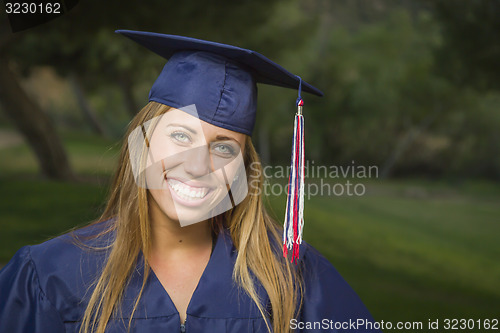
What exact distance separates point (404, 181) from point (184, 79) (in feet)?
14.1

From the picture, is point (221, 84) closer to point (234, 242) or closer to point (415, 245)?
point (234, 242)

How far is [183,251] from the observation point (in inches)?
67.2

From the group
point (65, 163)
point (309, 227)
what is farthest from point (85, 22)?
point (309, 227)

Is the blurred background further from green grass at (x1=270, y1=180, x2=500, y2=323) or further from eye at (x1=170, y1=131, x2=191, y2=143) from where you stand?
eye at (x1=170, y1=131, x2=191, y2=143)

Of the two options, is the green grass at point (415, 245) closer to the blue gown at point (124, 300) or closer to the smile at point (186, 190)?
the blue gown at point (124, 300)

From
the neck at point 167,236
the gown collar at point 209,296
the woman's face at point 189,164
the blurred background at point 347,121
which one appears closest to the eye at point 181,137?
the woman's face at point 189,164

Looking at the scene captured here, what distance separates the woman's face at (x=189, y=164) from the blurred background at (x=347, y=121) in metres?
2.86

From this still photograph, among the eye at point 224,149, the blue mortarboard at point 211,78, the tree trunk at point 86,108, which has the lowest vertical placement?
the eye at point 224,149

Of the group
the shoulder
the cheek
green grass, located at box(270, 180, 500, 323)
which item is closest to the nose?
the cheek

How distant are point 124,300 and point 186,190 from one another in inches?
14.3

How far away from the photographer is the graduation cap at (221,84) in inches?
61.0

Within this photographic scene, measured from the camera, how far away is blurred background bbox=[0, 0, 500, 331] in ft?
14.9

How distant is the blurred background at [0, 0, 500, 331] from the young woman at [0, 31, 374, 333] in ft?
8.64

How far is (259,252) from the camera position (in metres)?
1.70
